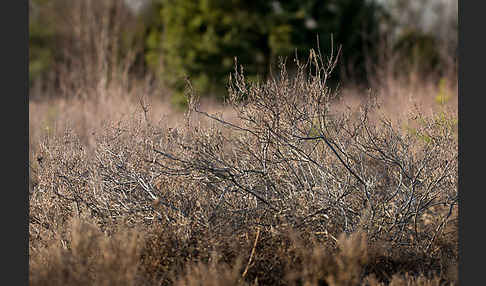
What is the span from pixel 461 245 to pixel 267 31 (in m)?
10.6

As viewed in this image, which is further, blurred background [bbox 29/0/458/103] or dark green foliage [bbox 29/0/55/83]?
dark green foliage [bbox 29/0/55/83]

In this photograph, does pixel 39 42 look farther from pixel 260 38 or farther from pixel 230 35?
pixel 260 38

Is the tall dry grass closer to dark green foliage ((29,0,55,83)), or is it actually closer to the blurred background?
the blurred background

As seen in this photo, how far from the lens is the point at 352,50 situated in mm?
14422

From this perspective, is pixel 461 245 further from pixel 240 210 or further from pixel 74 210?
pixel 74 210

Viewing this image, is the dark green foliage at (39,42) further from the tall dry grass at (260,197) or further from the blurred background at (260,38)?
the tall dry grass at (260,197)

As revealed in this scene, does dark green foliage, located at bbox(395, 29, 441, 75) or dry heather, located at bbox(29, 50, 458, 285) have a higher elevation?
dark green foliage, located at bbox(395, 29, 441, 75)

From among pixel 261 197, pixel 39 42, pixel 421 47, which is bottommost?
pixel 261 197

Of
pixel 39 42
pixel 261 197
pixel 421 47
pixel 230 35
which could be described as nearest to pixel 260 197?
pixel 261 197

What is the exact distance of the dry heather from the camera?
10.1 feet

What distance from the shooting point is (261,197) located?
11.3 ft

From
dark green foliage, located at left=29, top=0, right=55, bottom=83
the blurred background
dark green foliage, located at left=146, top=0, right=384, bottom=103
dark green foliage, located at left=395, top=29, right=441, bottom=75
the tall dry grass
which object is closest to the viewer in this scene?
the tall dry grass

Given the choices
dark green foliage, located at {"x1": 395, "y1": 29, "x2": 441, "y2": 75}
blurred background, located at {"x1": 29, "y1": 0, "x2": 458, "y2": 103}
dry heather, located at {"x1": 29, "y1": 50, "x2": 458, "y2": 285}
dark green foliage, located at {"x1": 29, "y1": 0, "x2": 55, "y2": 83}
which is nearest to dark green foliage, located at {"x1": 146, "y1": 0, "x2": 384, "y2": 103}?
blurred background, located at {"x1": 29, "y1": 0, "x2": 458, "y2": 103}

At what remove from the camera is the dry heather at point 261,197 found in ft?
10.1
